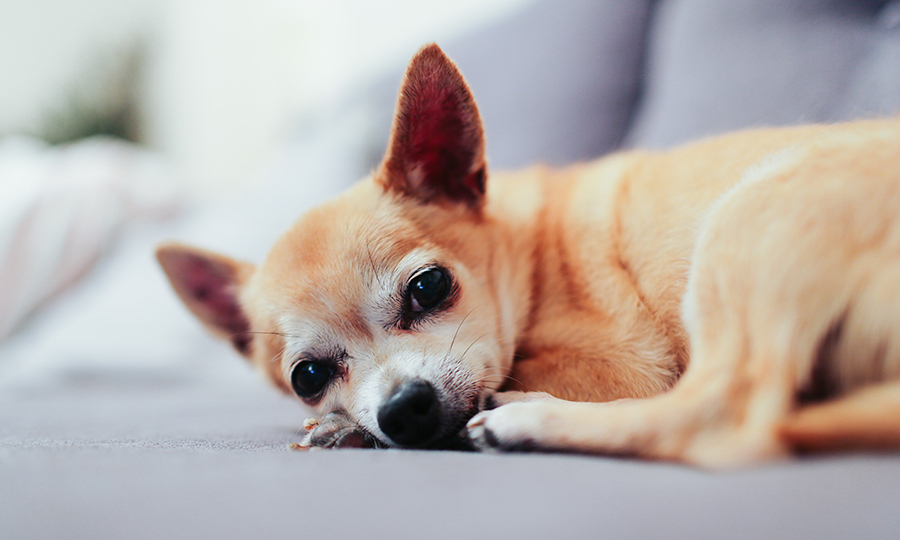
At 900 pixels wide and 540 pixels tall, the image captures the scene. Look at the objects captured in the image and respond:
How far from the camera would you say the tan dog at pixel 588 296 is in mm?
671

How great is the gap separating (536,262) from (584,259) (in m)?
0.13

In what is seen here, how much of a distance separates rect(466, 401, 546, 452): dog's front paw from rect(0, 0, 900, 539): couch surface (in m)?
0.04

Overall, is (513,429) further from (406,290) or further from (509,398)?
(406,290)

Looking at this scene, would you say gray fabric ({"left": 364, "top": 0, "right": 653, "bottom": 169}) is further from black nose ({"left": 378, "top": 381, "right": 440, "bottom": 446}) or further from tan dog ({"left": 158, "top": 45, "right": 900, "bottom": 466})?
black nose ({"left": 378, "top": 381, "right": 440, "bottom": 446})

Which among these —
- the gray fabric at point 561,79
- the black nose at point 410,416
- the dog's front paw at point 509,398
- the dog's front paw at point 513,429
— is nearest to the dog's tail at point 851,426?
the dog's front paw at point 513,429

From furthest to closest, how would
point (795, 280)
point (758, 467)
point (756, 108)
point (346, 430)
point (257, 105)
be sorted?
point (257, 105) → point (756, 108) → point (346, 430) → point (795, 280) → point (758, 467)

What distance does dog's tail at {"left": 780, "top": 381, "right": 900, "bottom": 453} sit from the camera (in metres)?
0.56

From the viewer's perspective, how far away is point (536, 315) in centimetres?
121

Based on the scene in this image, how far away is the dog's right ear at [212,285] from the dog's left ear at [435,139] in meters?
0.55

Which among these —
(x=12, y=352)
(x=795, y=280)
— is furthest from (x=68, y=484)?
(x=12, y=352)

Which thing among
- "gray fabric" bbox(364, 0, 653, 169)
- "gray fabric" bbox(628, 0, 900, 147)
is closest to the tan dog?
"gray fabric" bbox(628, 0, 900, 147)

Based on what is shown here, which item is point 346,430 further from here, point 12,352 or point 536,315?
point 12,352

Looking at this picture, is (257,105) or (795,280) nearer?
(795,280)

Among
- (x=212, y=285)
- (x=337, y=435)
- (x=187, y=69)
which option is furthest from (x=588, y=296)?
(x=187, y=69)
